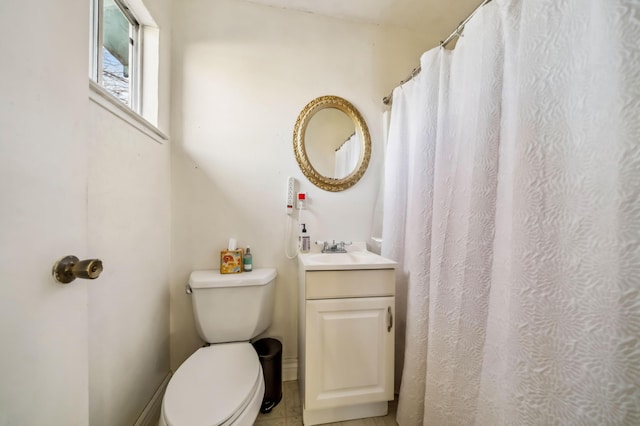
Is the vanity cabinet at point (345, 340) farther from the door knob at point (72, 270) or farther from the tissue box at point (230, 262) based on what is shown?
A: the door knob at point (72, 270)

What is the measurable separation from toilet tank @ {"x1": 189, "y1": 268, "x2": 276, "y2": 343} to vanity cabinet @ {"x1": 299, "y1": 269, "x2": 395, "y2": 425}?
295 mm

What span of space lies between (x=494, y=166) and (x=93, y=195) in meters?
1.36

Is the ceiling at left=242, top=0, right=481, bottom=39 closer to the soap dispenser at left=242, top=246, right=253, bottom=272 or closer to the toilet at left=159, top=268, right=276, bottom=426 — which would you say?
the soap dispenser at left=242, top=246, right=253, bottom=272

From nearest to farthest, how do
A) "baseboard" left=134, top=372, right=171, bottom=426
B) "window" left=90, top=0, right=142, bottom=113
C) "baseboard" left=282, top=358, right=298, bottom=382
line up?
"window" left=90, top=0, right=142, bottom=113
"baseboard" left=134, top=372, right=171, bottom=426
"baseboard" left=282, top=358, right=298, bottom=382

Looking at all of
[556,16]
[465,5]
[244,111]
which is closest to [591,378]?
[556,16]

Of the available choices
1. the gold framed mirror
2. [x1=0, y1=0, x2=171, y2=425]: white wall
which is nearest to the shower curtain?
the gold framed mirror

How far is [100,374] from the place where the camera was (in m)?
0.72

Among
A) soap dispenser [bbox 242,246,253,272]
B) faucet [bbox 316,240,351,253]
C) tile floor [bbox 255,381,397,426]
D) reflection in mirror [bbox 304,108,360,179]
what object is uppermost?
reflection in mirror [bbox 304,108,360,179]

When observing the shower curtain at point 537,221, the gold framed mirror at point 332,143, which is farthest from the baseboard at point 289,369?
the gold framed mirror at point 332,143

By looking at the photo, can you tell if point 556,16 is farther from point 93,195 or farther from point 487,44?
point 93,195

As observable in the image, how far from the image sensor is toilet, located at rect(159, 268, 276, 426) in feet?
2.28

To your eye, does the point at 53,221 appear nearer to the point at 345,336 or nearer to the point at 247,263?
the point at 247,263

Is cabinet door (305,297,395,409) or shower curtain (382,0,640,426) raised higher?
shower curtain (382,0,640,426)

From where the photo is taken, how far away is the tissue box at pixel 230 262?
120 centimetres
